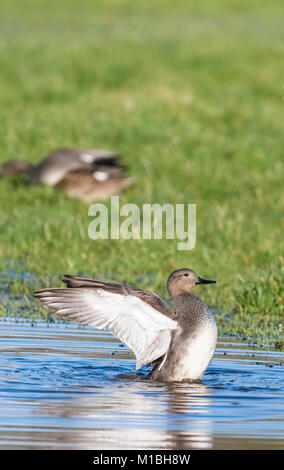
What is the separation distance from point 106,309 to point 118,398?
2.30ft

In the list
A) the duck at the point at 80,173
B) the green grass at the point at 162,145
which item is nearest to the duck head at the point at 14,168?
the duck at the point at 80,173

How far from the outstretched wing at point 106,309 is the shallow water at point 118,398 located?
16.1 inches

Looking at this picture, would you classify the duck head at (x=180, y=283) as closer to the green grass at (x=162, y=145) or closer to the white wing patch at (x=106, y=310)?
the white wing patch at (x=106, y=310)

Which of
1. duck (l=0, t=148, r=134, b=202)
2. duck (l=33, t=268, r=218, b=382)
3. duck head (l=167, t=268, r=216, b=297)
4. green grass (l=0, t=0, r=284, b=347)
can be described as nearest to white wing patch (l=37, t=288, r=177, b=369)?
duck (l=33, t=268, r=218, b=382)

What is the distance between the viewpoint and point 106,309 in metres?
7.14

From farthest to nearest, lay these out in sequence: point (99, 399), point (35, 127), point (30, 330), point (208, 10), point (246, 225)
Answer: point (208, 10) → point (35, 127) → point (246, 225) → point (30, 330) → point (99, 399)

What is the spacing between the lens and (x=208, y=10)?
143 feet

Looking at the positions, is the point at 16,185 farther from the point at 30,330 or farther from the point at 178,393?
the point at 178,393

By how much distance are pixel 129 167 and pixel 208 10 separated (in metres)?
28.0

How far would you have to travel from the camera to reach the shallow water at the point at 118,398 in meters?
5.62

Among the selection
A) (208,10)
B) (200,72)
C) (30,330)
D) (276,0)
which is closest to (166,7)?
(208,10)

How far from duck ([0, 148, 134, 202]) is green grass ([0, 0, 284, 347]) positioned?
0.25 metres

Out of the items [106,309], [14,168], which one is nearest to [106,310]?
[106,309]

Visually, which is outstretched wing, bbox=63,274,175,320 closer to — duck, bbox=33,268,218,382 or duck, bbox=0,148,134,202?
duck, bbox=33,268,218,382
